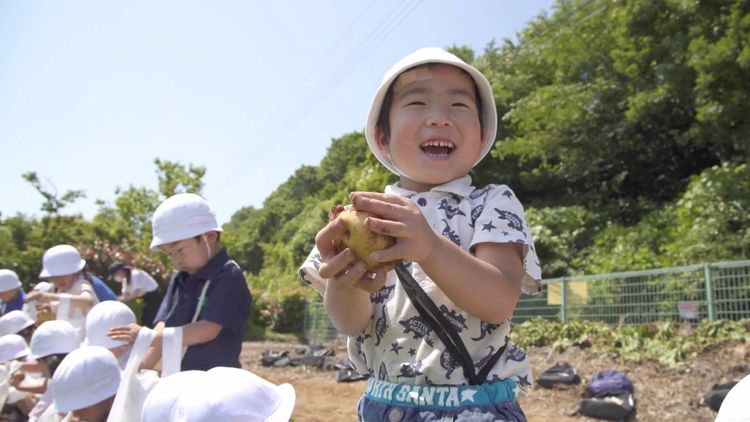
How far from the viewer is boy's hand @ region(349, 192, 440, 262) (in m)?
1.18

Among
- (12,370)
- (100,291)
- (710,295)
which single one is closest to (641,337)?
(710,295)

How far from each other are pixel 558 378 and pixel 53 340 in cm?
593

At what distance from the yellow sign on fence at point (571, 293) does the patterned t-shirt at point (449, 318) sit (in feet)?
31.6

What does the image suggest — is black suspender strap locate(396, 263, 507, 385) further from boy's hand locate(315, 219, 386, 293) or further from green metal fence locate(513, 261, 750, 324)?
green metal fence locate(513, 261, 750, 324)

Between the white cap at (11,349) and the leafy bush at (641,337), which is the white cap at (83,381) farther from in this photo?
the leafy bush at (641,337)

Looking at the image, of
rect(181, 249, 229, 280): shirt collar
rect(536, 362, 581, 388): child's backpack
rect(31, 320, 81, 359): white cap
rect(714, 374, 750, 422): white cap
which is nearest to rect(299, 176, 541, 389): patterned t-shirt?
rect(714, 374, 750, 422): white cap

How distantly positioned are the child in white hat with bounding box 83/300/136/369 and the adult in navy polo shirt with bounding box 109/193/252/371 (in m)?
0.52

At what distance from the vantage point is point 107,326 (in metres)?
3.71

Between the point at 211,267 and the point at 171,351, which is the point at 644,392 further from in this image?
the point at 171,351

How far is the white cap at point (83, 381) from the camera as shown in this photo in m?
3.06

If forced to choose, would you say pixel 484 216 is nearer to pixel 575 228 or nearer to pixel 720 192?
pixel 720 192

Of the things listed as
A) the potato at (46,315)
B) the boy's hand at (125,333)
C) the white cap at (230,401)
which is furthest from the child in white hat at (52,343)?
the white cap at (230,401)

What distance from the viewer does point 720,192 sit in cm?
1240

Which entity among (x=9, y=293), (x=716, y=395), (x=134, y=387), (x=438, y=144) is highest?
(x=438, y=144)
